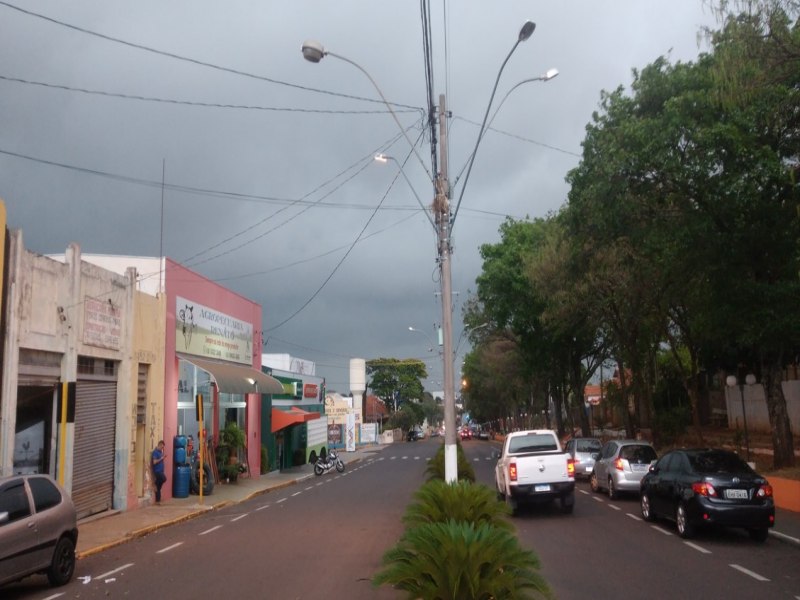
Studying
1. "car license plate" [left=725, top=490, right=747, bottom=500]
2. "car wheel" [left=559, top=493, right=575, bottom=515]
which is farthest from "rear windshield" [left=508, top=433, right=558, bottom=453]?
"car license plate" [left=725, top=490, right=747, bottom=500]

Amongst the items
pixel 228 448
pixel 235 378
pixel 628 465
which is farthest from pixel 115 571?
pixel 228 448

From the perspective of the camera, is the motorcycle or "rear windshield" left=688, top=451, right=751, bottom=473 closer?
"rear windshield" left=688, top=451, right=751, bottom=473

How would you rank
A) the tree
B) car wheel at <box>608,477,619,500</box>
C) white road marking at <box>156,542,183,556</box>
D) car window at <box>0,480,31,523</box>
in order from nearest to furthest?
car window at <box>0,480,31,523</box>, white road marking at <box>156,542,183,556</box>, car wheel at <box>608,477,619,500</box>, the tree

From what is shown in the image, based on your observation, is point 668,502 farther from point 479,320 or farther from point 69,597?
point 479,320

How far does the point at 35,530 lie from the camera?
35.8 ft

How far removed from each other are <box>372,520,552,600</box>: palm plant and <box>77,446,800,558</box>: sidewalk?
9347 mm

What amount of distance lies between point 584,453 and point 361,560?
19104 mm

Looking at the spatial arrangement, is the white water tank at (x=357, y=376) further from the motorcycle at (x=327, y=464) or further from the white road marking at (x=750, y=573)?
the white road marking at (x=750, y=573)

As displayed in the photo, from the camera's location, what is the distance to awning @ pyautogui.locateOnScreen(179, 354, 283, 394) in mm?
26956

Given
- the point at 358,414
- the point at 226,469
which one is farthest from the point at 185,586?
the point at 358,414

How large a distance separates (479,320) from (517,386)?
15.5 metres

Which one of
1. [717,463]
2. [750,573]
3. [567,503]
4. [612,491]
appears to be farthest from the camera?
[612,491]

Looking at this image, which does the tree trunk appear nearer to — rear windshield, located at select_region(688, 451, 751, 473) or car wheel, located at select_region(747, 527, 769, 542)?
rear windshield, located at select_region(688, 451, 751, 473)

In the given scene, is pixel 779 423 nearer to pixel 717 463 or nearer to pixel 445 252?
pixel 717 463
